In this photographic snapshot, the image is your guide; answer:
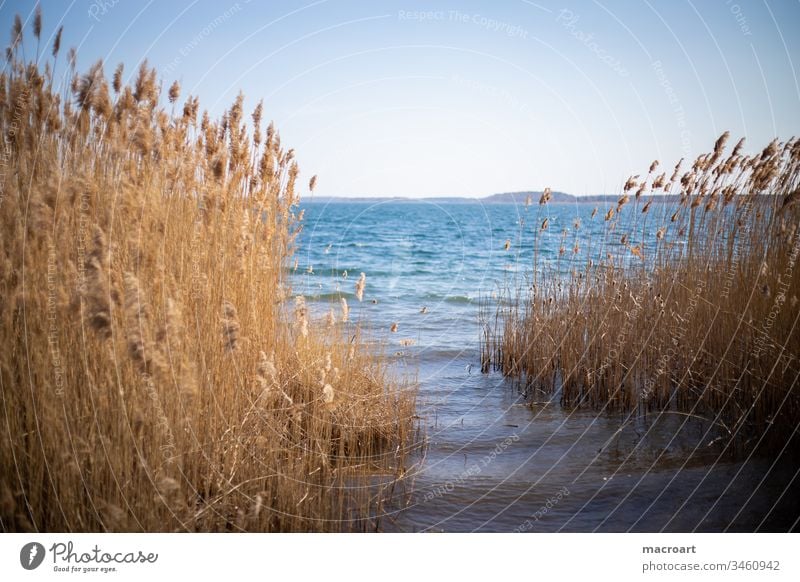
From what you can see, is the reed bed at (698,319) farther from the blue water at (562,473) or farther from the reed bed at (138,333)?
the reed bed at (138,333)

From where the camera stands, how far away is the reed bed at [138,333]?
6.70ft

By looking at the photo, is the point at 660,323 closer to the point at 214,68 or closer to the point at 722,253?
the point at 722,253

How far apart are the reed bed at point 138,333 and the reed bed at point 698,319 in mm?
2002

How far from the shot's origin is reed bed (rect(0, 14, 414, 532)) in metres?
2.04

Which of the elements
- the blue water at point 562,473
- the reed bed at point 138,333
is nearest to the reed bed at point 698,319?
the blue water at point 562,473

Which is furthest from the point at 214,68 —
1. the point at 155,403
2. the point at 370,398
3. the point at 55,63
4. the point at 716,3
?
the point at 716,3

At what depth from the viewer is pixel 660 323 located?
4285 millimetres

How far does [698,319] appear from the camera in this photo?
13.2 ft

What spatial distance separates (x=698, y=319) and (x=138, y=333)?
12.0ft

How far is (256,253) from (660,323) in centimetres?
298

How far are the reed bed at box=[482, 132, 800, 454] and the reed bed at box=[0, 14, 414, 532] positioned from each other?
2.00m

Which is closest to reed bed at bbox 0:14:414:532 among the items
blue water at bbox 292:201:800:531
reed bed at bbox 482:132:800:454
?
blue water at bbox 292:201:800:531

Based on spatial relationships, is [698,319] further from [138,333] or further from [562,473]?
[138,333]

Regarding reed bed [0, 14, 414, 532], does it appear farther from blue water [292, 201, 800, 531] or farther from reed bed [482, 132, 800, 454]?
reed bed [482, 132, 800, 454]
